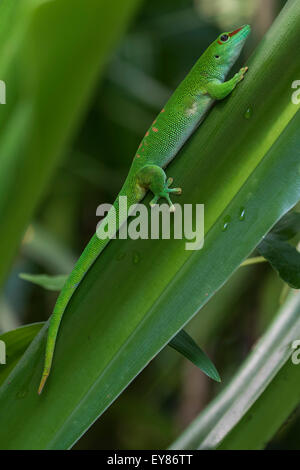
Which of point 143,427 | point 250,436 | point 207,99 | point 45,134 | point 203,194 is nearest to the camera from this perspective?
point 45,134

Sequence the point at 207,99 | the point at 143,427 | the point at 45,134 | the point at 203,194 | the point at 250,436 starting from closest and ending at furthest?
1. the point at 45,134
2. the point at 203,194
3. the point at 250,436
4. the point at 207,99
5. the point at 143,427

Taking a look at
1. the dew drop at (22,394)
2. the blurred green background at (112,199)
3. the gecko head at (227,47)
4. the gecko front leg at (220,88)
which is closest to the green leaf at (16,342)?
the dew drop at (22,394)

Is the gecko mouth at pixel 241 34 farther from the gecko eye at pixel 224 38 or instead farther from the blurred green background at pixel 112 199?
the blurred green background at pixel 112 199

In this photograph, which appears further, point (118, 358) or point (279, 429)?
point (279, 429)

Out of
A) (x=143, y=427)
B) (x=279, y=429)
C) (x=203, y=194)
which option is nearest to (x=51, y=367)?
(x=203, y=194)

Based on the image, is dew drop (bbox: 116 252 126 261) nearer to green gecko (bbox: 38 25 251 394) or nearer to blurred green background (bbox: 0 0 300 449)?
green gecko (bbox: 38 25 251 394)

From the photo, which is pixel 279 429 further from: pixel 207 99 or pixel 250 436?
pixel 207 99

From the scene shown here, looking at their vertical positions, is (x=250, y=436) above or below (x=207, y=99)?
below

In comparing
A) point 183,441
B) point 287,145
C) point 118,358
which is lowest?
point 183,441

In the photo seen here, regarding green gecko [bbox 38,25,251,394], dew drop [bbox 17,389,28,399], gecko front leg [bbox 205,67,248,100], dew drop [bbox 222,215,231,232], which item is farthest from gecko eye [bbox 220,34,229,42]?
dew drop [bbox 17,389,28,399]
